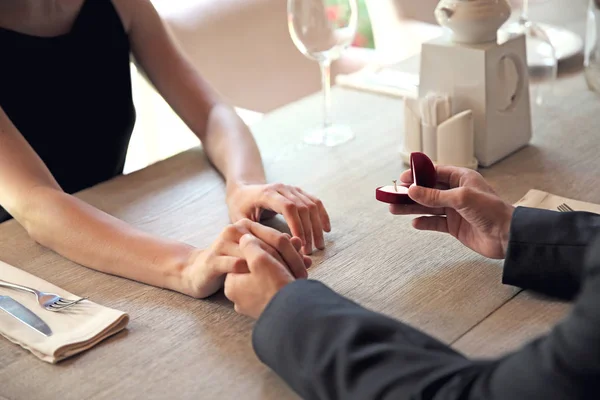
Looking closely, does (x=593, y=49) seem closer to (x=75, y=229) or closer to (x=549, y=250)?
(x=549, y=250)

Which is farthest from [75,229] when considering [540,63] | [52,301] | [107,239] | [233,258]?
[540,63]

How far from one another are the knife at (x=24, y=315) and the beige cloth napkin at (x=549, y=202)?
1.99ft

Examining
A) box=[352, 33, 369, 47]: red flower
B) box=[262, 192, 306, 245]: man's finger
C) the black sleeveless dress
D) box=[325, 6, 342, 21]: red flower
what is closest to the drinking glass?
box=[325, 6, 342, 21]: red flower

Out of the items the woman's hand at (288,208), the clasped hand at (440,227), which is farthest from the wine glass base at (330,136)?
the clasped hand at (440,227)

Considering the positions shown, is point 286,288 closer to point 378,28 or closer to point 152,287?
point 152,287

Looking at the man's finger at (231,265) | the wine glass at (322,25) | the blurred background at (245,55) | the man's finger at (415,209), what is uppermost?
the wine glass at (322,25)

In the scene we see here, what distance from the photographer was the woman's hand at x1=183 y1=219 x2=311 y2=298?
850 millimetres

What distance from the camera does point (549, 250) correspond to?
2.77 ft

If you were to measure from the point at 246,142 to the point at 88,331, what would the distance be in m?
0.52

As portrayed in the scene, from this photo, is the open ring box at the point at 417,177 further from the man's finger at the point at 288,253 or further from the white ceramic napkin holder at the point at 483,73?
the white ceramic napkin holder at the point at 483,73

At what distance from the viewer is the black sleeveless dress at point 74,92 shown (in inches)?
55.2

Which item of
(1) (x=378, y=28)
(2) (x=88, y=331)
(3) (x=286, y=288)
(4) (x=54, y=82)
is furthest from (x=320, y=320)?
(1) (x=378, y=28)

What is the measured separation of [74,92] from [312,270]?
2.48 feet

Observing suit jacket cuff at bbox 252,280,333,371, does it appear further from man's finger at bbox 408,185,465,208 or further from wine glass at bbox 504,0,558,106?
wine glass at bbox 504,0,558,106
